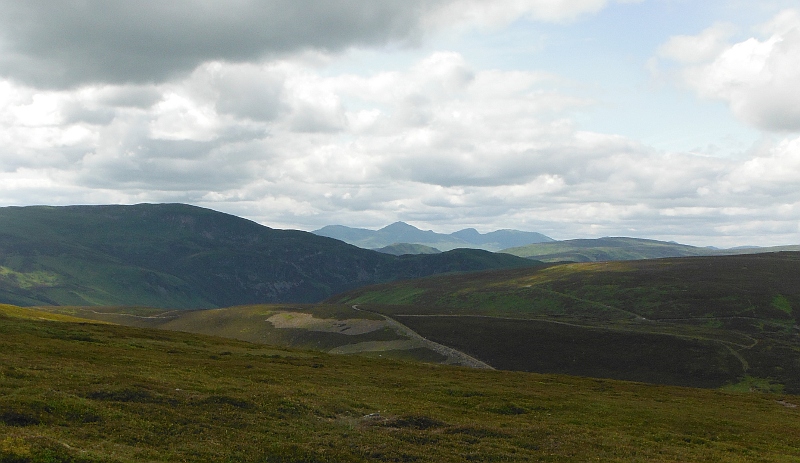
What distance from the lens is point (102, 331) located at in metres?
83.6

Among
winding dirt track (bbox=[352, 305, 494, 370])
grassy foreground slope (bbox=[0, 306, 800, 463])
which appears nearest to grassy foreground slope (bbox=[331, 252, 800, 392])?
winding dirt track (bbox=[352, 305, 494, 370])

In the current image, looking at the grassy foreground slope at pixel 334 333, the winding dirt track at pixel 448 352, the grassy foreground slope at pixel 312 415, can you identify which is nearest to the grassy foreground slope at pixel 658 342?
the winding dirt track at pixel 448 352

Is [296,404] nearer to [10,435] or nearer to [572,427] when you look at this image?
[10,435]

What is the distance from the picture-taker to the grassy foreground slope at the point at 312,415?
100 ft

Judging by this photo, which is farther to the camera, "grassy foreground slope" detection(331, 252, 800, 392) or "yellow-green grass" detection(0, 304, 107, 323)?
"grassy foreground slope" detection(331, 252, 800, 392)

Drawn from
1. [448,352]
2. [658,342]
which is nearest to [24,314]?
[448,352]

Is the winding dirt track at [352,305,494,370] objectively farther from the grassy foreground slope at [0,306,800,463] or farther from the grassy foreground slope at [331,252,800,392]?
the grassy foreground slope at [0,306,800,463]

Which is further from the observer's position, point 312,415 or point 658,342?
point 658,342

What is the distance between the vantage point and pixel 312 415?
134ft

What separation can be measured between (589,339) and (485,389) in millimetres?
93561

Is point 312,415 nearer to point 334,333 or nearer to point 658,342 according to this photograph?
point 658,342

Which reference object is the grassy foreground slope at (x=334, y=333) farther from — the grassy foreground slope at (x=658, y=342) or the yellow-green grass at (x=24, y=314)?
the yellow-green grass at (x=24, y=314)

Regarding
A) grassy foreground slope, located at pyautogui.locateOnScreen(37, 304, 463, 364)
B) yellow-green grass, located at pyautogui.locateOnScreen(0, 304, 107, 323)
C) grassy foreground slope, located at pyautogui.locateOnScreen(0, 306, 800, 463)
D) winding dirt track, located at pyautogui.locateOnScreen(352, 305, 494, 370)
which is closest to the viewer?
grassy foreground slope, located at pyautogui.locateOnScreen(0, 306, 800, 463)

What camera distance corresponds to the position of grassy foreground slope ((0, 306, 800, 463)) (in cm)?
3053
